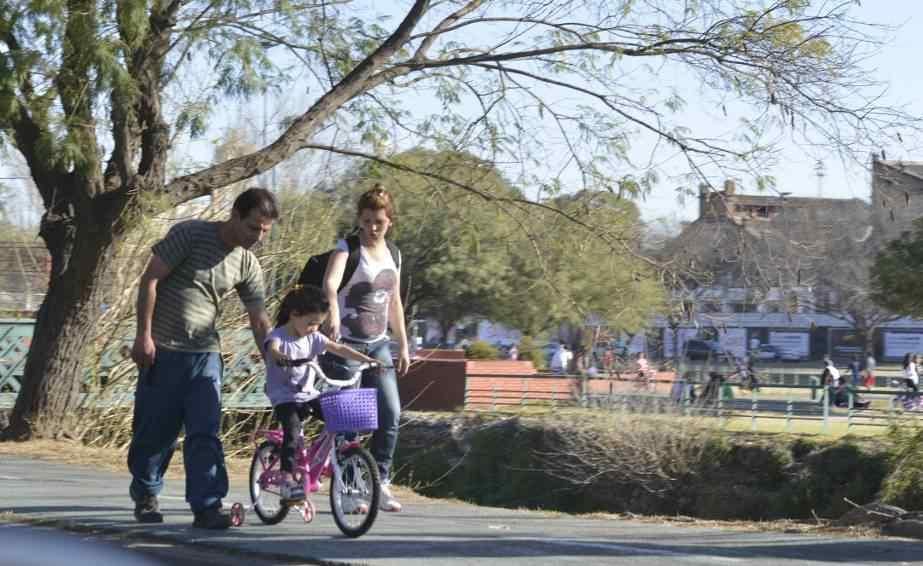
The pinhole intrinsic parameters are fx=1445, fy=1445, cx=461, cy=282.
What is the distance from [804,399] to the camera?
106ft

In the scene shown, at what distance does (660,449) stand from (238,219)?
19703 mm

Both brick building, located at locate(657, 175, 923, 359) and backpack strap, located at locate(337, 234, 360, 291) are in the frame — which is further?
brick building, located at locate(657, 175, 923, 359)

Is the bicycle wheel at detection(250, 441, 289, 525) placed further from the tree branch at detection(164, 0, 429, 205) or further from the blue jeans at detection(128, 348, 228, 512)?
the tree branch at detection(164, 0, 429, 205)

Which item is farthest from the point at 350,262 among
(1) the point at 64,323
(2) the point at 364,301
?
(1) the point at 64,323

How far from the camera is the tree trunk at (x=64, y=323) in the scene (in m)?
13.7

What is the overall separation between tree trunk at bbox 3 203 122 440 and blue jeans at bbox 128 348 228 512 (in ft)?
20.1

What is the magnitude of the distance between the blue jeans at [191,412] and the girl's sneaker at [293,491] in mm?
336

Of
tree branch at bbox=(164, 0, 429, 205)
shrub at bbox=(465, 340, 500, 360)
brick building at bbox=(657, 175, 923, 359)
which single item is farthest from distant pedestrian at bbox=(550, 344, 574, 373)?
tree branch at bbox=(164, 0, 429, 205)

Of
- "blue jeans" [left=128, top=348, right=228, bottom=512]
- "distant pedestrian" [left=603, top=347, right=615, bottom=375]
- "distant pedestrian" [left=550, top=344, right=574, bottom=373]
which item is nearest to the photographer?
"blue jeans" [left=128, top=348, right=228, bottom=512]

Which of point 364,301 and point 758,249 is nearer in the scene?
point 364,301

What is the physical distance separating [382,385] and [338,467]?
820 mm

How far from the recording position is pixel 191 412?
7773mm

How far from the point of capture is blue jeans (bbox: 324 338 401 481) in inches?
322

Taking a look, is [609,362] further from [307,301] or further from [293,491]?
[307,301]
